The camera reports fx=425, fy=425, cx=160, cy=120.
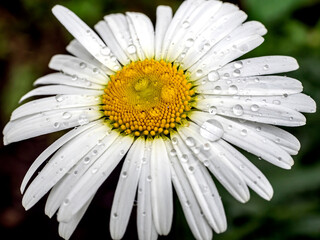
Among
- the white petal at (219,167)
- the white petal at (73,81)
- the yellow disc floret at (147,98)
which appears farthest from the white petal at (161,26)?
the white petal at (219,167)

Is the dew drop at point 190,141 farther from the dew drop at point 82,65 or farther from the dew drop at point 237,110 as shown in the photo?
the dew drop at point 82,65

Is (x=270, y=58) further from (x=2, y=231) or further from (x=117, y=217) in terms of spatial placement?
(x=2, y=231)

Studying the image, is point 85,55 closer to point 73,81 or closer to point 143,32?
point 73,81

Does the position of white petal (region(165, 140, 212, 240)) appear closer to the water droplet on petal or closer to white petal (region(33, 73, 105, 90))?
the water droplet on petal

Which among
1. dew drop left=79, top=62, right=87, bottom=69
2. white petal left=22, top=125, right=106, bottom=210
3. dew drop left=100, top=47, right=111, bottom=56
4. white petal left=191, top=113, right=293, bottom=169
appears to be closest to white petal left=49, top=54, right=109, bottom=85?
dew drop left=79, top=62, right=87, bottom=69

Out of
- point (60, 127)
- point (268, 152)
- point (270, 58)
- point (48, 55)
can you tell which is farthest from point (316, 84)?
point (48, 55)


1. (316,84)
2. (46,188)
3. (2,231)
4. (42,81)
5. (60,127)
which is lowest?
(2,231)
